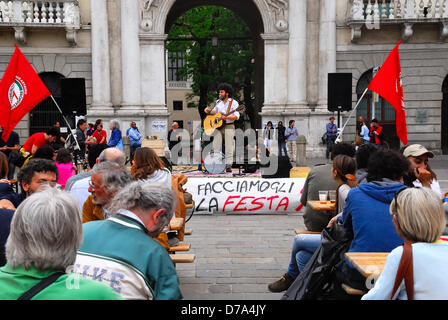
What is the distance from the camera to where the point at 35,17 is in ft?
77.2

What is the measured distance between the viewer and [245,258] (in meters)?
7.44

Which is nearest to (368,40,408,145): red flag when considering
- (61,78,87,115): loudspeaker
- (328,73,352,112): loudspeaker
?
(328,73,352,112): loudspeaker

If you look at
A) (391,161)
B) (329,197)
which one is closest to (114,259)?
(391,161)

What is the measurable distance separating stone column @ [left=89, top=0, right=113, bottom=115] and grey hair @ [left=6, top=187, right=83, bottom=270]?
21.4 meters

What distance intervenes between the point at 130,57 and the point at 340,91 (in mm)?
9670

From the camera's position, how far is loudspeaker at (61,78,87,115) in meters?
18.8

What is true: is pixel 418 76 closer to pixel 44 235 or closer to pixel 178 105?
pixel 44 235

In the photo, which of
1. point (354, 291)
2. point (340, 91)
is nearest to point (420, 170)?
point (354, 291)

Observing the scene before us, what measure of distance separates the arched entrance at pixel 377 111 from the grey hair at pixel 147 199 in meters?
22.4

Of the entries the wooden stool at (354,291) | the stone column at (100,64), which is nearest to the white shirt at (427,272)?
the wooden stool at (354,291)

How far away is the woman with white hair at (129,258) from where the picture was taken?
9.91ft

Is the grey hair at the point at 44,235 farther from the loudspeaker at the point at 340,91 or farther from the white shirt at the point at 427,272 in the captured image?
the loudspeaker at the point at 340,91

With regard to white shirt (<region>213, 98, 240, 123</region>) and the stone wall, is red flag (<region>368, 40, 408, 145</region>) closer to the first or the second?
white shirt (<region>213, 98, 240, 123</region>)
